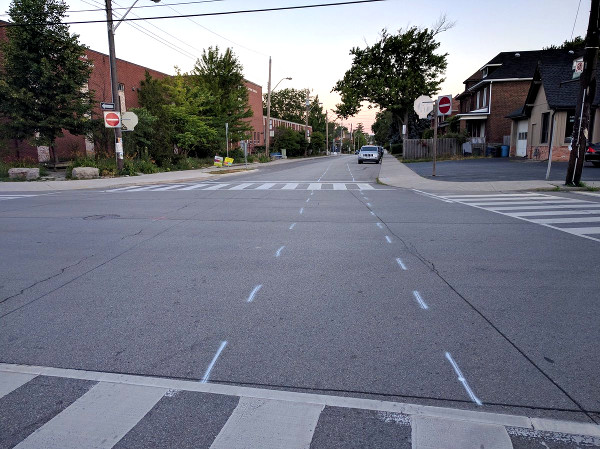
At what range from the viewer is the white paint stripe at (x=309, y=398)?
280 cm

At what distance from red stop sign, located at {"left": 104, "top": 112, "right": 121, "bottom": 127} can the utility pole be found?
20878mm

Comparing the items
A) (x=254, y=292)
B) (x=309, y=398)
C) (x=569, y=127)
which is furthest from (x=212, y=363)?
(x=569, y=127)

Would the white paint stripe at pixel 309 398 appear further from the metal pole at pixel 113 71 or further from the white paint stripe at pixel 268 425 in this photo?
the metal pole at pixel 113 71

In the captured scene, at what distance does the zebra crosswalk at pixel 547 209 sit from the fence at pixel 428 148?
78.3 ft

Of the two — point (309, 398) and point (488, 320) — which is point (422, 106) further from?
point (309, 398)

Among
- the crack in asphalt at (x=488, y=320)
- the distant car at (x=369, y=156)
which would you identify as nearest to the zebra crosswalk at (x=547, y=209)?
the crack in asphalt at (x=488, y=320)

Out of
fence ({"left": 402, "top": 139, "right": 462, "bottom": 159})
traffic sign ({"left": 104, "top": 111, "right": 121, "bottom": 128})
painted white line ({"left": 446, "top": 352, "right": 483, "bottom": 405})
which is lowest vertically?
painted white line ({"left": 446, "top": 352, "right": 483, "bottom": 405})

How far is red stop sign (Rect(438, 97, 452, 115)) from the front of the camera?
19406mm

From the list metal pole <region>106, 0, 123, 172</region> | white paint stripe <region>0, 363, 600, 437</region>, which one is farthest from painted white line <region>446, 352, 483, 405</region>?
metal pole <region>106, 0, 123, 172</region>

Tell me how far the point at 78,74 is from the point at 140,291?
23274 mm

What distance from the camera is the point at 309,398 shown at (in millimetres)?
3117

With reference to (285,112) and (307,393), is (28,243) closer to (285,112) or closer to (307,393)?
(307,393)

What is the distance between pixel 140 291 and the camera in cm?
539

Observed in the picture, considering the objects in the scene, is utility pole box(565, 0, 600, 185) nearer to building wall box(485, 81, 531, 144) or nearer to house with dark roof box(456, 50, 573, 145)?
house with dark roof box(456, 50, 573, 145)
